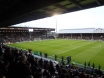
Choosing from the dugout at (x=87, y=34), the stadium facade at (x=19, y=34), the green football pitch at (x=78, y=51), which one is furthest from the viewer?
the dugout at (x=87, y=34)

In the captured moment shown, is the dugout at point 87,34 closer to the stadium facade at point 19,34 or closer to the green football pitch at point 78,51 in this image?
the stadium facade at point 19,34

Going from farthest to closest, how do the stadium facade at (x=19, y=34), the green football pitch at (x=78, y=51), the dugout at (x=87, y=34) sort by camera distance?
1. the dugout at (x=87, y=34)
2. the stadium facade at (x=19, y=34)
3. the green football pitch at (x=78, y=51)

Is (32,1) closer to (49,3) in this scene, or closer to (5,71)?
(49,3)

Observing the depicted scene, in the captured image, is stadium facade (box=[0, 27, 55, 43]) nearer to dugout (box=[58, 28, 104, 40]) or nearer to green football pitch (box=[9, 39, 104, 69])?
dugout (box=[58, 28, 104, 40])

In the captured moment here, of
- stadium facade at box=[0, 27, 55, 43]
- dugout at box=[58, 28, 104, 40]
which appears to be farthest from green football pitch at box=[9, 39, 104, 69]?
dugout at box=[58, 28, 104, 40]

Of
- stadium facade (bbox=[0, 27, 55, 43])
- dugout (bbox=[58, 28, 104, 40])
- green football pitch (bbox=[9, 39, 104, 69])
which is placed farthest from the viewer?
dugout (bbox=[58, 28, 104, 40])

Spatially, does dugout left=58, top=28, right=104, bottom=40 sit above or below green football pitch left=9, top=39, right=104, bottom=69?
above

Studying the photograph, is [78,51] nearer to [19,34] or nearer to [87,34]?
[19,34]

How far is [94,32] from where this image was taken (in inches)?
2589

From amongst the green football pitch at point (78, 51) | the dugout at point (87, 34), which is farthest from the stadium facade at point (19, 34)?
the green football pitch at point (78, 51)

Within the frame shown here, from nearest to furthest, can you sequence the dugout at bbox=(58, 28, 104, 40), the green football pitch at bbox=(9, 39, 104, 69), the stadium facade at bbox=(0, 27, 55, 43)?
the green football pitch at bbox=(9, 39, 104, 69), the stadium facade at bbox=(0, 27, 55, 43), the dugout at bbox=(58, 28, 104, 40)

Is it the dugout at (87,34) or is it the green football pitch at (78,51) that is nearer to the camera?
the green football pitch at (78,51)

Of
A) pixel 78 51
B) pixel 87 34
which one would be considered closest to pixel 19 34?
pixel 87 34

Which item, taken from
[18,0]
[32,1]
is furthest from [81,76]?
[18,0]
